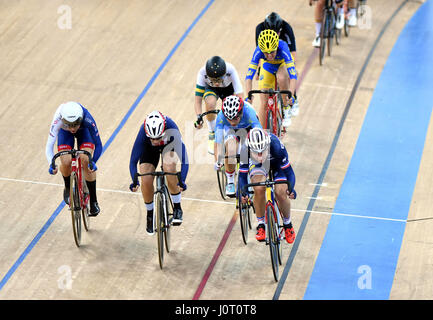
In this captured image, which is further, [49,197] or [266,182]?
[49,197]

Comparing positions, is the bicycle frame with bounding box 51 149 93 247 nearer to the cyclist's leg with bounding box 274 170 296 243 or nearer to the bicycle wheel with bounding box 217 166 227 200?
the bicycle wheel with bounding box 217 166 227 200

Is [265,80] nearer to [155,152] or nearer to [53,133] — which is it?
[155,152]

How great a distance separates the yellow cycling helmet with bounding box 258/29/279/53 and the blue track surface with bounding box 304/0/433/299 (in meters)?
1.65

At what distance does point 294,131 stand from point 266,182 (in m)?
3.17

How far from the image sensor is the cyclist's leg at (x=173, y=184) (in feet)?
23.4

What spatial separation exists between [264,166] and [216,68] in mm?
1476

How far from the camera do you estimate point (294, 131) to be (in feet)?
32.3

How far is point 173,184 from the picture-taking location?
24.2 ft

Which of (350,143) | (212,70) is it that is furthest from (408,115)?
(212,70)

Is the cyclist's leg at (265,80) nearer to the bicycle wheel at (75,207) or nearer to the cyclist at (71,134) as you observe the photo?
the cyclist at (71,134)

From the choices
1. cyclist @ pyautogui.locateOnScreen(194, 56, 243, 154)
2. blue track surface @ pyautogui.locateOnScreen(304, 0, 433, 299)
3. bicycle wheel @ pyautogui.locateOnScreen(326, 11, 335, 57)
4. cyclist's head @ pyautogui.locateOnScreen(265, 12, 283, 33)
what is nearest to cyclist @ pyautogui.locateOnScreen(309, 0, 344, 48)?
bicycle wheel @ pyautogui.locateOnScreen(326, 11, 335, 57)

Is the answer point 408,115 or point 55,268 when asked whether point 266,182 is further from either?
point 408,115

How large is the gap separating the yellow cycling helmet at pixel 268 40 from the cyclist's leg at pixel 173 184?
6.34 feet

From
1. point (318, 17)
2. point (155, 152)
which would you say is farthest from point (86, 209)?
point (318, 17)
